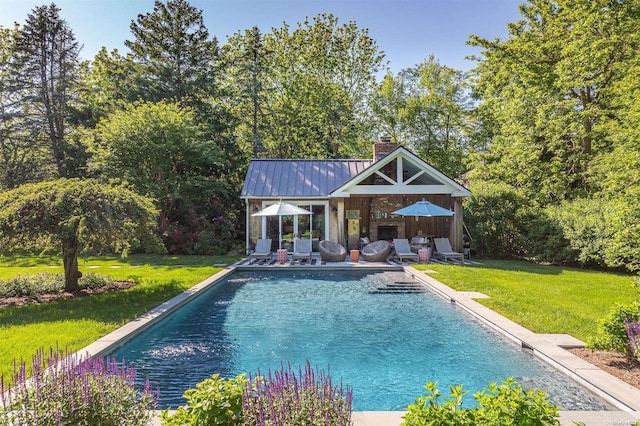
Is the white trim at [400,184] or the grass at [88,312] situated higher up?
the white trim at [400,184]

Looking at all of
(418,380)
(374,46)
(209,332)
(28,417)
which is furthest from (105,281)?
(374,46)

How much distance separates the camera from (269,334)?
7.01 metres

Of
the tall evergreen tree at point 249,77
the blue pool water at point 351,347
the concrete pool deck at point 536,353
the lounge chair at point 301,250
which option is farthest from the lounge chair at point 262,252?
the tall evergreen tree at point 249,77

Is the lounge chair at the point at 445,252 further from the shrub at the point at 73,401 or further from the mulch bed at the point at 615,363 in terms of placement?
the shrub at the point at 73,401

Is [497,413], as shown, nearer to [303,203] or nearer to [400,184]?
[400,184]

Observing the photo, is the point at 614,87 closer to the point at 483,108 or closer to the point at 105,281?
the point at 483,108

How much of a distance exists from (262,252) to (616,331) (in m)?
12.7

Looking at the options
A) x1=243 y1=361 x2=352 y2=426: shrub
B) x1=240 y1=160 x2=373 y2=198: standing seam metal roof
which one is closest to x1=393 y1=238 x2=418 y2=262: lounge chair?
x1=240 y1=160 x2=373 y2=198: standing seam metal roof

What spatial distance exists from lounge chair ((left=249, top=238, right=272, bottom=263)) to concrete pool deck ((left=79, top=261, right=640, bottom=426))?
206 inches

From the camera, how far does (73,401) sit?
113 inches

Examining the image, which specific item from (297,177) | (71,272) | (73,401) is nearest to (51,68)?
(297,177)

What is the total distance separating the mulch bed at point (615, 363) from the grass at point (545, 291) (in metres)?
0.61

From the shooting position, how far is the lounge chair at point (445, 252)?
15270 millimetres

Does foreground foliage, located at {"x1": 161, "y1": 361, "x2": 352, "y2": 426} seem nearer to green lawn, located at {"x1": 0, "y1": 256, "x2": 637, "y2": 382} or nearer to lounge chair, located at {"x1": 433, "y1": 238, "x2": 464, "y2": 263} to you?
green lawn, located at {"x1": 0, "y1": 256, "x2": 637, "y2": 382}
